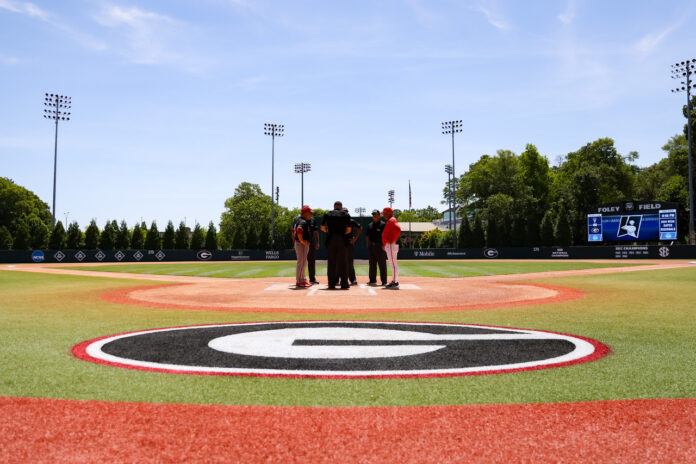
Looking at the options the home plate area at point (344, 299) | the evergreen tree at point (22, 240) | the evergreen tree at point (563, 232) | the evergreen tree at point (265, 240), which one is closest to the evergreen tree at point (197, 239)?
the evergreen tree at point (265, 240)

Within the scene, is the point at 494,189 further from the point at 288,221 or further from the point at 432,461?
the point at 432,461

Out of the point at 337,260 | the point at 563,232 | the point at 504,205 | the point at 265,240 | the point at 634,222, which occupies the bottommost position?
the point at 337,260

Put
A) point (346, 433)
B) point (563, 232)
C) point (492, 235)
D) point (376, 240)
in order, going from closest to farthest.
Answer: point (346, 433)
point (376, 240)
point (563, 232)
point (492, 235)

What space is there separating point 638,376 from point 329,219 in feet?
28.4

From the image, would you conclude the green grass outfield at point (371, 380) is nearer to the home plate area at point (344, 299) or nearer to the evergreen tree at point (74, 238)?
the home plate area at point (344, 299)

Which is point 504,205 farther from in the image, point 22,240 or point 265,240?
point 22,240

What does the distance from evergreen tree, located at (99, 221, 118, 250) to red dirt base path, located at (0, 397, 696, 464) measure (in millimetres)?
59639

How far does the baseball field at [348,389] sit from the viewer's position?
2568 mm

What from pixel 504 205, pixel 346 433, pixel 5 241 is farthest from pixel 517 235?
pixel 5 241

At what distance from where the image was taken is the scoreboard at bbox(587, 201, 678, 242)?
3559 centimetres

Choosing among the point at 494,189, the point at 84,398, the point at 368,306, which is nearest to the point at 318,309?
the point at 368,306

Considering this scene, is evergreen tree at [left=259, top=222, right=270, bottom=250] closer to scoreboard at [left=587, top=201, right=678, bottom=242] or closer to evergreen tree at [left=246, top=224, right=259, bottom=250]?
evergreen tree at [left=246, top=224, right=259, bottom=250]

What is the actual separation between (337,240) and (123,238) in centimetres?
5354

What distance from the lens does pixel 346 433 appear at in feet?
9.05
